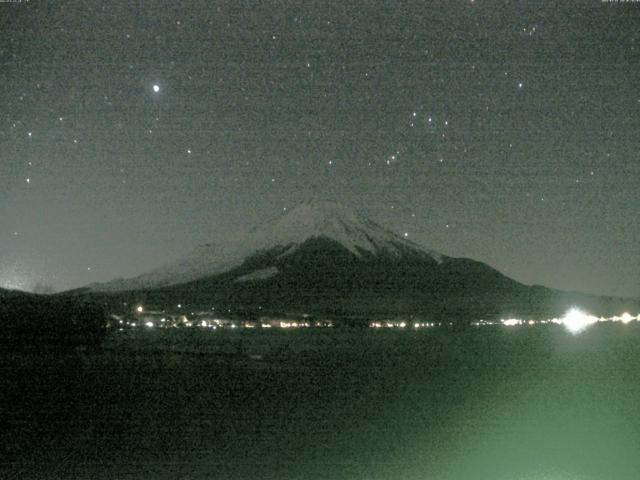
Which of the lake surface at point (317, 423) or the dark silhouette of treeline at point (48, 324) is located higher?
the dark silhouette of treeline at point (48, 324)

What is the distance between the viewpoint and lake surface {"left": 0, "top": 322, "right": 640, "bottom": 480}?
1322 centimetres

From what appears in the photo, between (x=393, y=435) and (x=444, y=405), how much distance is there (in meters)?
5.72

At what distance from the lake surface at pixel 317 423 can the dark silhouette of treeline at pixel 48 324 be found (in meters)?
19.7

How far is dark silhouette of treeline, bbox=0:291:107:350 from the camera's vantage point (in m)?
53.6

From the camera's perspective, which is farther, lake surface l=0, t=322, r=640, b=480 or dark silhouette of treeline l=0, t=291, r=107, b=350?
dark silhouette of treeline l=0, t=291, r=107, b=350

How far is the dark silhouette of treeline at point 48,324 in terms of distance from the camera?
53562mm

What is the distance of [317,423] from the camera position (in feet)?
60.3

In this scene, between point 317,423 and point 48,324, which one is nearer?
point 317,423

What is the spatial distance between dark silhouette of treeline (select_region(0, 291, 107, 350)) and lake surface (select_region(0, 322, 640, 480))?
64.6 feet

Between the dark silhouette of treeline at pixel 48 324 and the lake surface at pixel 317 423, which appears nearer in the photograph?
the lake surface at pixel 317 423

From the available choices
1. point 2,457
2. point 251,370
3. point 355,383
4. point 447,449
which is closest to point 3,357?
point 251,370

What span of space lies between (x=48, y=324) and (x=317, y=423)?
43.6 meters

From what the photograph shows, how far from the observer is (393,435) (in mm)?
16625

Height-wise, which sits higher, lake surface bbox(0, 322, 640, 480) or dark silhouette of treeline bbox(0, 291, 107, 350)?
dark silhouette of treeline bbox(0, 291, 107, 350)
